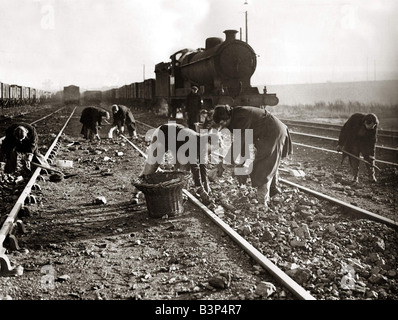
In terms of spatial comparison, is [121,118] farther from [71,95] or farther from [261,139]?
[71,95]

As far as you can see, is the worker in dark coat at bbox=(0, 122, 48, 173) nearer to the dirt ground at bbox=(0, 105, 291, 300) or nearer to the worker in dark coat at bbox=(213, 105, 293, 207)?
the dirt ground at bbox=(0, 105, 291, 300)

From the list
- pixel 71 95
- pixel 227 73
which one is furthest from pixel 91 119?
pixel 71 95

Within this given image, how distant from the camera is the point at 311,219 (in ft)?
17.6

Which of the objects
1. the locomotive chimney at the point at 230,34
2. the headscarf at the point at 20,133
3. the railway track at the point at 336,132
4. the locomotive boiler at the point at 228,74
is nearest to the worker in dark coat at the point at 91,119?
the locomotive boiler at the point at 228,74

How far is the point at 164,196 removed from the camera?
529 centimetres

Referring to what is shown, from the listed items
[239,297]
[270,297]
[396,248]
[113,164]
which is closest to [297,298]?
[270,297]

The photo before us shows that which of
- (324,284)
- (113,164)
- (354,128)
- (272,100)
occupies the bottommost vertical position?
(324,284)

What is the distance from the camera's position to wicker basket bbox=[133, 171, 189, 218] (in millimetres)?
5223

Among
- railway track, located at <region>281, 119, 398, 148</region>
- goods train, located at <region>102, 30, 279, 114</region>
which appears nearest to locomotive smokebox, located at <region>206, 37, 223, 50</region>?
goods train, located at <region>102, 30, 279, 114</region>

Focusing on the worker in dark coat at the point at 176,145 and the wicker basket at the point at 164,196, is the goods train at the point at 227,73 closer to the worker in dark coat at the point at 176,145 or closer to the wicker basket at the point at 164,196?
the worker in dark coat at the point at 176,145

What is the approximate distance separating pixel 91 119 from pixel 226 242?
995cm

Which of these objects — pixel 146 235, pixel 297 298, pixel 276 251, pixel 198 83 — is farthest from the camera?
pixel 198 83

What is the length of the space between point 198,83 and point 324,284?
12813 mm

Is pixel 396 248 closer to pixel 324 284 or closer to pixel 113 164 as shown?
pixel 324 284
